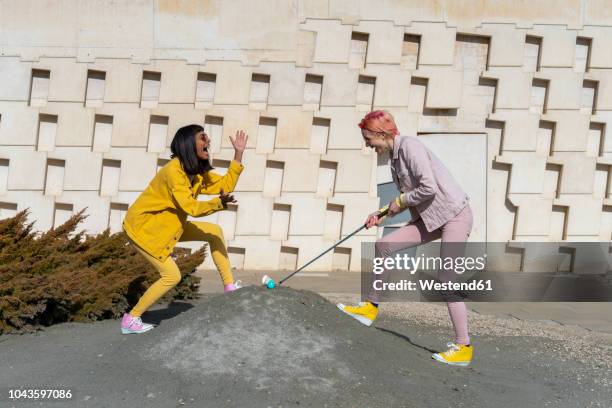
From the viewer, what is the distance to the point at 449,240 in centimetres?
496

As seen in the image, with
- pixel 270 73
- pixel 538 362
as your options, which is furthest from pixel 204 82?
pixel 538 362

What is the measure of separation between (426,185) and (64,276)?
2755 mm

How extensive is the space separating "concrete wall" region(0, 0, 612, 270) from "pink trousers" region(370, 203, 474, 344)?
14.3 ft

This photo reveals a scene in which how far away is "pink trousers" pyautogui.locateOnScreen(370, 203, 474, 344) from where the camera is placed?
16.3 feet

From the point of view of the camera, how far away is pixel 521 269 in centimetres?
995

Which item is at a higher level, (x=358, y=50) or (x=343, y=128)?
(x=358, y=50)

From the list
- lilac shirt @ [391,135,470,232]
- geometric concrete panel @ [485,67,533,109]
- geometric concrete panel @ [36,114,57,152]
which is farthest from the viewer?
geometric concrete panel @ [485,67,533,109]

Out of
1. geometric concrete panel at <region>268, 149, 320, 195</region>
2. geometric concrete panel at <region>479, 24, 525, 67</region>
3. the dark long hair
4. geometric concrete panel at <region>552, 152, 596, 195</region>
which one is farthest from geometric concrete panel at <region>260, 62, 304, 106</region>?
the dark long hair

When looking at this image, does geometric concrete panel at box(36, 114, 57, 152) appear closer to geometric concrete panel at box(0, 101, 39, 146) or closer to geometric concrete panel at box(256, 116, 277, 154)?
geometric concrete panel at box(0, 101, 39, 146)

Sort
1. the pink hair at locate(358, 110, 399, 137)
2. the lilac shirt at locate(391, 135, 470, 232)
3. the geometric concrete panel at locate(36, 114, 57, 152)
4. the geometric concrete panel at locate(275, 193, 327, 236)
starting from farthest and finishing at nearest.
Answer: the geometric concrete panel at locate(275, 193, 327, 236), the geometric concrete panel at locate(36, 114, 57, 152), the pink hair at locate(358, 110, 399, 137), the lilac shirt at locate(391, 135, 470, 232)

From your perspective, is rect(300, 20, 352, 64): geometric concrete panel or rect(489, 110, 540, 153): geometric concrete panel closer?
rect(300, 20, 352, 64): geometric concrete panel

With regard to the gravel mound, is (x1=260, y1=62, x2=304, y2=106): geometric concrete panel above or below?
above

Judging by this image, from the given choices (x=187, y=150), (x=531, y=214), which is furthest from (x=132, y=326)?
(x=531, y=214)

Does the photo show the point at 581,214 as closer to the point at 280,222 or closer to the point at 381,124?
the point at 280,222
